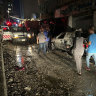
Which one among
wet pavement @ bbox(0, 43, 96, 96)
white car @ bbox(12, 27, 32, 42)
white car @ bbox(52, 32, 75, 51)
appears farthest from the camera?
white car @ bbox(12, 27, 32, 42)

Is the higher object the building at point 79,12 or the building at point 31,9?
the building at point 31,9

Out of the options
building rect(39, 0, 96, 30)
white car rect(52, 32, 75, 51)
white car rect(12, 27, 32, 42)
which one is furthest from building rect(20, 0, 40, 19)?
white car rect(52, 32, 75, 51)

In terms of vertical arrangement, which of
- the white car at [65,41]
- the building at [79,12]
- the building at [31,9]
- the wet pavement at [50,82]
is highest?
the building at [31,9]

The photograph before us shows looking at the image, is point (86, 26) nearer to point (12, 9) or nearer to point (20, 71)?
point (20, 71)

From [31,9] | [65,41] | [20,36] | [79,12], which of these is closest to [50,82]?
[65,41]

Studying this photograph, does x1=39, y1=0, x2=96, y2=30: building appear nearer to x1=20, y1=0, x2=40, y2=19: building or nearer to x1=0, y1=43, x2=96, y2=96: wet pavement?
x1=0, y1=43, x2=96, y2=96: wet pavement

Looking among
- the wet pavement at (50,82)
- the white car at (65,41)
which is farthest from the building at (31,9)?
the wet pavement at (50,82)

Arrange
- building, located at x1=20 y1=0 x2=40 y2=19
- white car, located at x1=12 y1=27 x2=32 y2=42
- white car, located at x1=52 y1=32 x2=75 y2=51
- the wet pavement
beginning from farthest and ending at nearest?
building, located at x1=20 y1=0 x2=40 y2=19
white car, located at x1=12 y1=27 x2=32 y2=42
white car, located at x1=52 y1=32 x2=75 y2=51
the wet pavement

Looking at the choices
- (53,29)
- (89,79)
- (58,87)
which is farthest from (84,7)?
(58,87)

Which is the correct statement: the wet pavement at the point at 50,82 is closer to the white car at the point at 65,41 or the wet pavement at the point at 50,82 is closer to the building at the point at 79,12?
the white car at the point at 65,41

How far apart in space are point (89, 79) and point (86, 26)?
1067 centimetres

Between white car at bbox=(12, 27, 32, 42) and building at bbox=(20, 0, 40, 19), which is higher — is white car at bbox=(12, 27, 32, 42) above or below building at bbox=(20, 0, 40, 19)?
below

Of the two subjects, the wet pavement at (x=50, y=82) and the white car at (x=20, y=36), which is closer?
the wet pavement at (x=50, y=82)

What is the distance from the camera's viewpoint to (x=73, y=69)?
16.8ft
